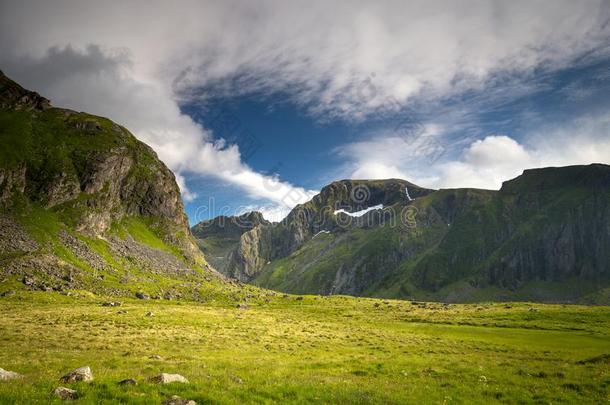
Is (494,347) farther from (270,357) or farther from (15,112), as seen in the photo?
(15,112)

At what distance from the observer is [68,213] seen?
151 meters

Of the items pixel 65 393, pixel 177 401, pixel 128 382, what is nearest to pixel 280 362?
pixel 128 382

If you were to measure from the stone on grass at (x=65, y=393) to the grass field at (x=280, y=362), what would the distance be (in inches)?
11.7

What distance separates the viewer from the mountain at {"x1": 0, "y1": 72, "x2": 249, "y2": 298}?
364ft

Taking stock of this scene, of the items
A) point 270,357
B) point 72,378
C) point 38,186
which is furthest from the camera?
point 38,186

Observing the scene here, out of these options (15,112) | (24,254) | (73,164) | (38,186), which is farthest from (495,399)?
(15,112)

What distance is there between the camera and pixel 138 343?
4184cm

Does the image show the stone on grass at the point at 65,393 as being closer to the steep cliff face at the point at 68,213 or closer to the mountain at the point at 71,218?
the mountain at the point at 71,218

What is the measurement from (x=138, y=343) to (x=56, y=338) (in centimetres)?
931

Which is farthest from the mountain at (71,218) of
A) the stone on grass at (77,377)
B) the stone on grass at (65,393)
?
the stone on grass at (65,393)

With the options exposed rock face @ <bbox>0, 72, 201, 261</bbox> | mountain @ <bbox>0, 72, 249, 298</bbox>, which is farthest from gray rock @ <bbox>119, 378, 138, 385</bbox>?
exposed rock face @ <bbox>0, 72, 201, 261</bbox>

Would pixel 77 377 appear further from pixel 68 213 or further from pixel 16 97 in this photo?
pixel 16 97

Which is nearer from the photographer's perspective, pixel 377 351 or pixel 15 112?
pixel 377 351

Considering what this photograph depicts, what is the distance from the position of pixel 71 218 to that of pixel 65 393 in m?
158
